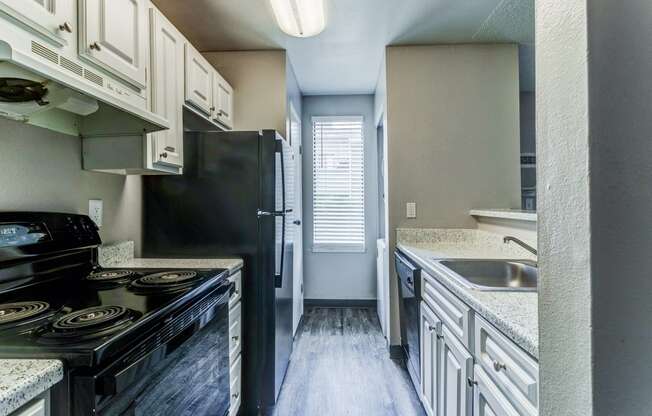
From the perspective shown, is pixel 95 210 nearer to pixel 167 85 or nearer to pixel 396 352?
pixel 167 85

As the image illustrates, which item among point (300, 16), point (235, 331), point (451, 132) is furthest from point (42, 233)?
point (451, 132)

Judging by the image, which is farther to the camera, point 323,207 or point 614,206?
point 323,207

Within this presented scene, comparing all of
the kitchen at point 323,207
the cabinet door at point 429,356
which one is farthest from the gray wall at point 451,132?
the cabinet door at point 429,356

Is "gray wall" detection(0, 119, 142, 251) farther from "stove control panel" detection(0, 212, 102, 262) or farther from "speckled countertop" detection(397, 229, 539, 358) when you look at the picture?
"speckled countertop" detection(397, 229, 539, 358)

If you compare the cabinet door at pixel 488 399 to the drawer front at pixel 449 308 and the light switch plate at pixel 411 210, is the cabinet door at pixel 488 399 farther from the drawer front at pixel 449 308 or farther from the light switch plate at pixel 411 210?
the light switch plate at pixel 411 210

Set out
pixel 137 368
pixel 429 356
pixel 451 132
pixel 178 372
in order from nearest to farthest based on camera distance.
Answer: pixel 137 368 → pixel 178 372 → pixel 429 356 → pixel 451 132

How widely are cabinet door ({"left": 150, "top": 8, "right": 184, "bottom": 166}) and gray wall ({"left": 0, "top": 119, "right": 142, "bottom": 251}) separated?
34cm

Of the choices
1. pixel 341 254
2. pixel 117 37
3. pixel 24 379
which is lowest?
pixel 341 254

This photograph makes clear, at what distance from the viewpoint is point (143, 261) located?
181 centimetres

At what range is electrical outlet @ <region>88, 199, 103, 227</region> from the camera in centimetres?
155

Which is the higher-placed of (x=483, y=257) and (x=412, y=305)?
(x=483, y=257)

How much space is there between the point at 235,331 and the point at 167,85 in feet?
4.38

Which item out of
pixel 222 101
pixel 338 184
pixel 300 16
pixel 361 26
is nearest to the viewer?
pixel 300 16

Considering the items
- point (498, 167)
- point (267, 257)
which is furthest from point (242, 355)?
point (498, 167)
